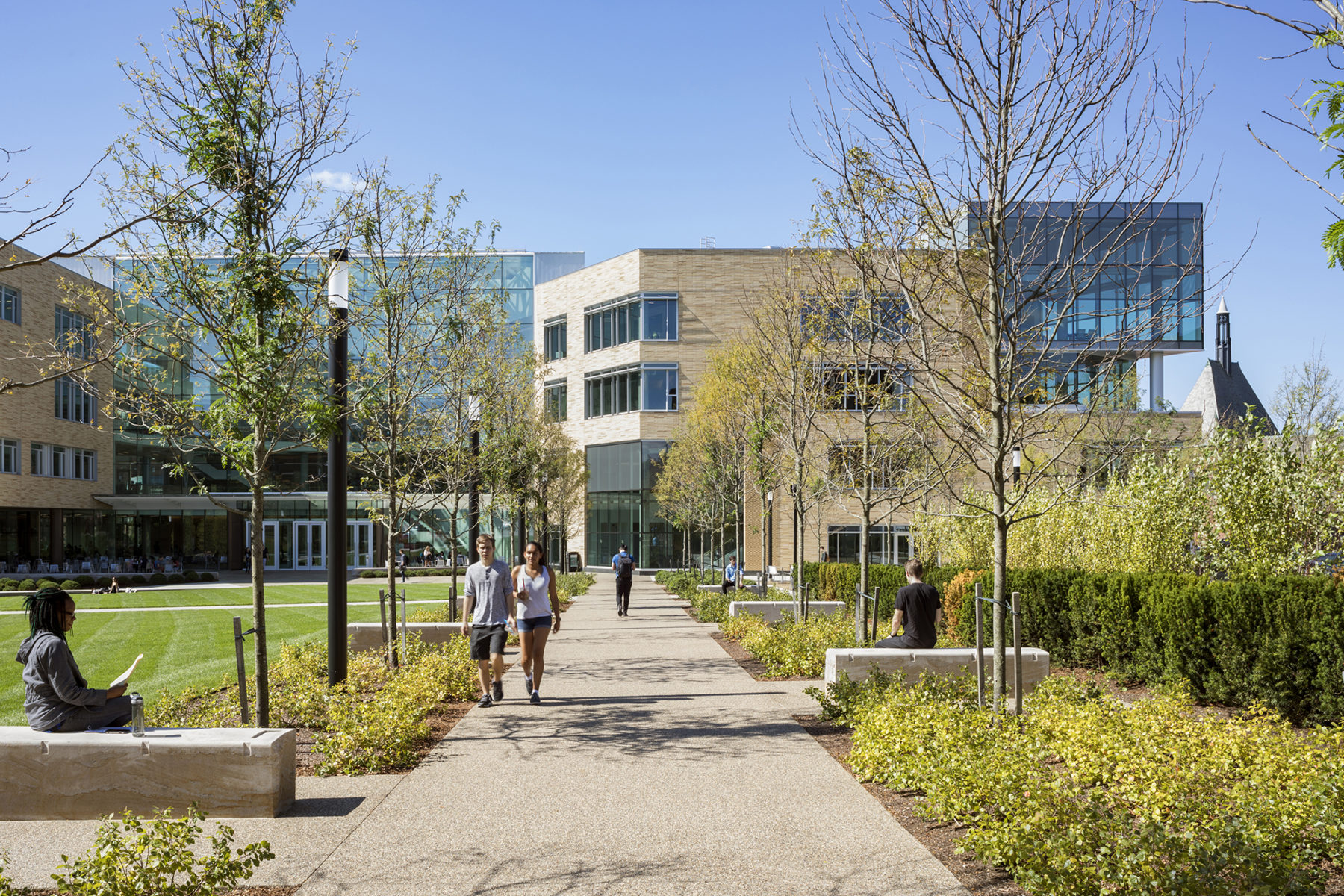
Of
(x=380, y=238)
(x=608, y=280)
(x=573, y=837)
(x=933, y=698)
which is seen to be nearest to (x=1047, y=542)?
(x=933, y=698)

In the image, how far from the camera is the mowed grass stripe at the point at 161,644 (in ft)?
41.8

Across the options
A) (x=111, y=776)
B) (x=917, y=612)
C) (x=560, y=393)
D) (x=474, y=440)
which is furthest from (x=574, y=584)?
(x=111, y=776)

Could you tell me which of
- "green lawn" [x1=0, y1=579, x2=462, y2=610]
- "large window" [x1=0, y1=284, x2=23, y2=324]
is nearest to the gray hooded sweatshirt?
"green lawn" [x1=0, y1=579, x2=462, y2=610]

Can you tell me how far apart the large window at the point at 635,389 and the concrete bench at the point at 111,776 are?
43.5 meters

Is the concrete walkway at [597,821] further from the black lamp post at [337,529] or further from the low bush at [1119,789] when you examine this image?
the black lamp post at [337,529]

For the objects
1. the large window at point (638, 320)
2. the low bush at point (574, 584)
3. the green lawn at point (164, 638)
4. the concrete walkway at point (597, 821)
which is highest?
the large window at point (638, 320)

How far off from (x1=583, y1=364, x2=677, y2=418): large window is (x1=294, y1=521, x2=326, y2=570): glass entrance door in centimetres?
1583

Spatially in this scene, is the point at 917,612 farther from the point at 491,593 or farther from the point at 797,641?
the point at 491,593

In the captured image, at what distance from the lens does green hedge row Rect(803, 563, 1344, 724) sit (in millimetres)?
9055

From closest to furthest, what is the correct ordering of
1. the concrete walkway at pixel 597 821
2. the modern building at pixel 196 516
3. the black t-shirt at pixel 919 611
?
the concrete walkway at pixel 597 821
the black t-shirt at pixel 919 611
the modern building at pixel 196 516

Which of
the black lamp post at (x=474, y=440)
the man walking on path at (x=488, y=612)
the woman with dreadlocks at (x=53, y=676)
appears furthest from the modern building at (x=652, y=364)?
the woman with dreadlocks at (x=53, y=676)

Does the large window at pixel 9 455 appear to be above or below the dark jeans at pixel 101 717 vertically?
above

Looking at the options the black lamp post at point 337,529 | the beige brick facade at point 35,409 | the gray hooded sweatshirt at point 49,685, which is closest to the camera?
the gray hooded sweatshirt at point 49,685

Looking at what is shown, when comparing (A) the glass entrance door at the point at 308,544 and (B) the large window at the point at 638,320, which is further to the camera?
(A) the glass entrance door at the point at 308,544
